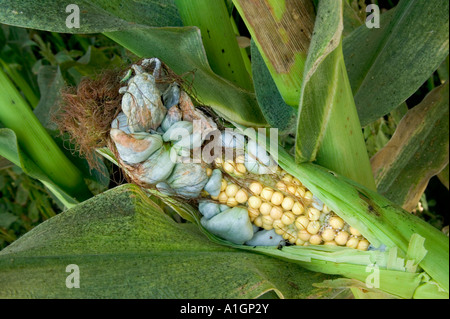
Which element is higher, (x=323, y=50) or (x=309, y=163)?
(x=323, y=50)

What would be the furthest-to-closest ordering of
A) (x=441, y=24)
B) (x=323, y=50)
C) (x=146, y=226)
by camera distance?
(x=441, y=24) < (x=146, y=226) < (x=323, y=50)

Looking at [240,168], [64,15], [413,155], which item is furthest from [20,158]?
[413,155]

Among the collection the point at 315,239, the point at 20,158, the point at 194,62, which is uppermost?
the point at 194,62

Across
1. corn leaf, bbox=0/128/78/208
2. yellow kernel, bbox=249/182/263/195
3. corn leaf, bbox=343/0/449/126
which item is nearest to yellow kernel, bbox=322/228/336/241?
yellow kernel, bbox=249/182/263/195

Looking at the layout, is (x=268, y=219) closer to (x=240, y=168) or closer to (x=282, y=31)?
(x=240, y=168)

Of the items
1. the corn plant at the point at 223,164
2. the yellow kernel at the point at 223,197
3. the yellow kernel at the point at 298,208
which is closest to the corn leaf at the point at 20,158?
the corn plant at the point at 223,164
